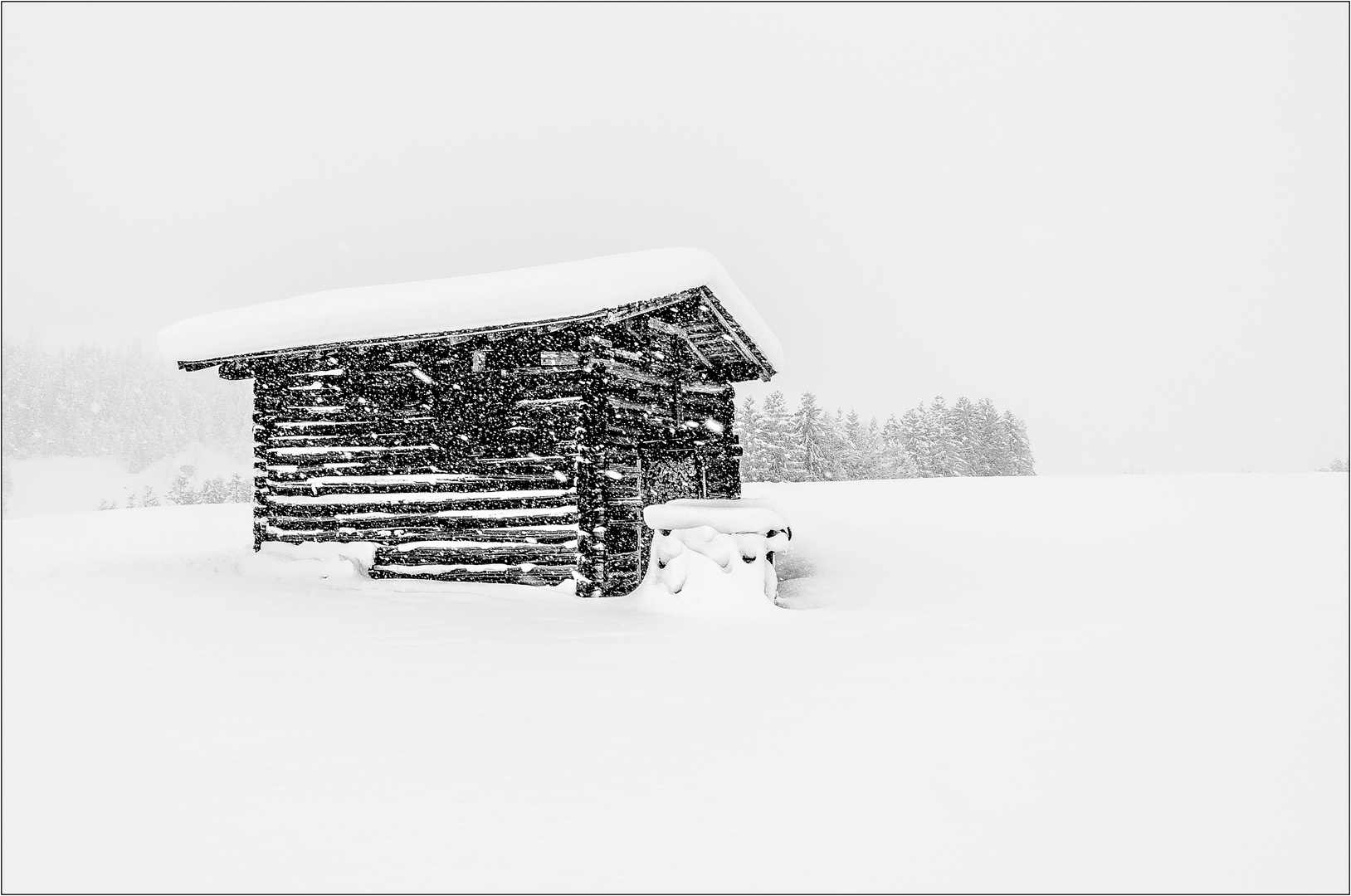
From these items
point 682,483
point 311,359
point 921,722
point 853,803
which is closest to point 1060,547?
point 682,483

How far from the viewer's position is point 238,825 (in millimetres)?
2488

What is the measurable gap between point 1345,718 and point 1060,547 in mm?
8062

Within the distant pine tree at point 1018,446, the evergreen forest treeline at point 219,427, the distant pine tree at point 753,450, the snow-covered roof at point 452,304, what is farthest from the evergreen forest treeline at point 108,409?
the snow-covered roof at point 452,304

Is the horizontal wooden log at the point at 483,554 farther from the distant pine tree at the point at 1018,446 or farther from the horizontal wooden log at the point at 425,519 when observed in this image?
the distant pine tree at the point at 1018,446

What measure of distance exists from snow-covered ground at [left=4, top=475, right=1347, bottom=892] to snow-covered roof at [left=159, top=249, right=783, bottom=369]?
308 centimetres

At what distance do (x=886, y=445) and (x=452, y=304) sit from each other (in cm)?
4125

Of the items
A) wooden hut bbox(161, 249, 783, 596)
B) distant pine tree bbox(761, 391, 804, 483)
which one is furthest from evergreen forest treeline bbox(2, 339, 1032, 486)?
wooden hut bbox(161, 249, 783, 596)

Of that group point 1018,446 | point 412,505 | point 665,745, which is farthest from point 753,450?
point 665,745

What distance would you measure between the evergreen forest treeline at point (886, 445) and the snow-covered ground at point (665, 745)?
28975 millimetres

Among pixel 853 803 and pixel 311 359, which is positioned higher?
pixel 311 359

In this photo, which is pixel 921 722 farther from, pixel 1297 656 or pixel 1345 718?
pixel 1297 656

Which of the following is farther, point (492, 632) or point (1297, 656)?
point (492, 632)

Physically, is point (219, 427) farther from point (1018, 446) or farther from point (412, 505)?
point (412, 505)

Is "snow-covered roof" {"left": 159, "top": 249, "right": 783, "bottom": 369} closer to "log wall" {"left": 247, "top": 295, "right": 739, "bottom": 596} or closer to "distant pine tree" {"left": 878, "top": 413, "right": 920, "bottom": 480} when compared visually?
"log wall" {"left": 247, "top": 295, "right": 739, "bottom": 596}
